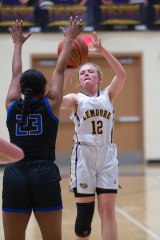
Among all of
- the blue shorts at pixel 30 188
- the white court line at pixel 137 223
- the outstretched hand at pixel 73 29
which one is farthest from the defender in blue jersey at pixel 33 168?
the white court line at pixel 137 223

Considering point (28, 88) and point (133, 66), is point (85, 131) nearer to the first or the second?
point (28, 88)

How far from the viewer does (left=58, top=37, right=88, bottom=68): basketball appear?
4281mm

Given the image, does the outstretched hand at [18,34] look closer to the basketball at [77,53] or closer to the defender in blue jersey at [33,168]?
the defender in blue jersey at [33,168]

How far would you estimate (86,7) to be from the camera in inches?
458

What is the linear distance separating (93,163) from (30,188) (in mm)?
1185

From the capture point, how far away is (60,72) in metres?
3.51

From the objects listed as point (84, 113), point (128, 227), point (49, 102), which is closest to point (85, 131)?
point (84, 113)

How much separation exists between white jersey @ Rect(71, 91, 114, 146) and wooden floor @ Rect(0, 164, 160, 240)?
1.34m

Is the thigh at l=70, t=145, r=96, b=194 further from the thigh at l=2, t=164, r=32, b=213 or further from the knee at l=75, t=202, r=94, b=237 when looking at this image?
the thigh at l=2, t=164, r=32, b=213

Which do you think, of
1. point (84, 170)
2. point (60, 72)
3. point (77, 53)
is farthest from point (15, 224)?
point (77, 53)

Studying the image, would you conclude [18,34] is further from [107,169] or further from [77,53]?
[107,169]

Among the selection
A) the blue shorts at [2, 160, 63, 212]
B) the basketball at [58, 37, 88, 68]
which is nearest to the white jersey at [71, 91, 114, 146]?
the basketball at [58, 37, 88, 68]

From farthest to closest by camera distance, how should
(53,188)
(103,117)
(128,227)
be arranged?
(128,227) < (103,117) < (53,188)

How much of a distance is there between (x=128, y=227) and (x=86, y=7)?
7.02m
